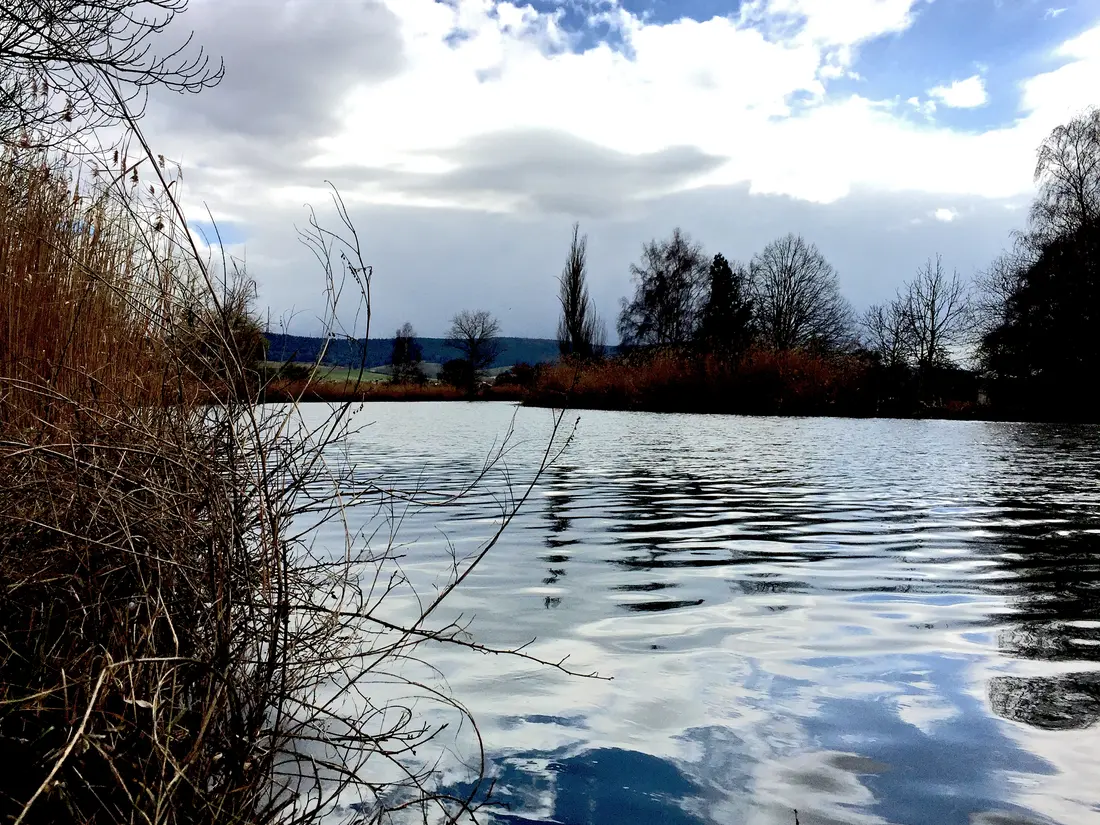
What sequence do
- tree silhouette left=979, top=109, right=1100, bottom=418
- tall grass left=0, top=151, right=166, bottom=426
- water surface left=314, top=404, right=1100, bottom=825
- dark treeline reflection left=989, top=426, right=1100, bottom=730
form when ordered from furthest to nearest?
1. tree silhouette left=979, top=109, right=1100, bottom=418
2. tall grass left=0, top=151, right=166, bottom=426
3. dark treeline reflection left=989, top=426, right=1100, bottom=730
4. water surface left=314, top=404, right=1100, bottom=825

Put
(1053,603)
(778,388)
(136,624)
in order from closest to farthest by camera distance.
Answer: (136,624) < (1053,603) < (778,388)

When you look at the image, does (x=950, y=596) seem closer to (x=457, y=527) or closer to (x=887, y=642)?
(x=887, y=642)

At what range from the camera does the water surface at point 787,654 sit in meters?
2.25

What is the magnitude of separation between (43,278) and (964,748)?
4.48 meters

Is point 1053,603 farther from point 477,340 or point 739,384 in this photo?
point 477,340

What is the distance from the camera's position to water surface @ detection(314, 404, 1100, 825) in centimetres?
225

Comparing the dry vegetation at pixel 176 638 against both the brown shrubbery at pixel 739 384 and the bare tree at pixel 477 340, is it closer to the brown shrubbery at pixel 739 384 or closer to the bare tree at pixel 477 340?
the brown shrubbery at pixel 739 384

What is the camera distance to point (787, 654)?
3324 mm

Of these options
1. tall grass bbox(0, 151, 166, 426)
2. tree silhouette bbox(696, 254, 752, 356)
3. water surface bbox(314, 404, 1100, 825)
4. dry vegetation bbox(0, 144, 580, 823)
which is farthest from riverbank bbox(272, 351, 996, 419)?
dry vegetation bbox(0, 144, 580, 823)

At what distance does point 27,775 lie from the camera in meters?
1.86

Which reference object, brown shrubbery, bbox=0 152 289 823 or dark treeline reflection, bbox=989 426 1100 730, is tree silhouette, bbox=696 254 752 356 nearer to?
dark treeline reflection, bbox=989 426 1100 730

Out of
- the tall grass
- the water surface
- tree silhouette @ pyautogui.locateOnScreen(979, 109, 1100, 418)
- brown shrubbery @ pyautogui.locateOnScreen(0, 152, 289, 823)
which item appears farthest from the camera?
tree silhouette @ pyautogui.locateOnScreen(979, 109, 1100, 418)

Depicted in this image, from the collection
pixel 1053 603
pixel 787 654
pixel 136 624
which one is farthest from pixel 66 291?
pixel 1053 603

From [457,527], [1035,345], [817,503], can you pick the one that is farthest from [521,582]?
[1035,345]
